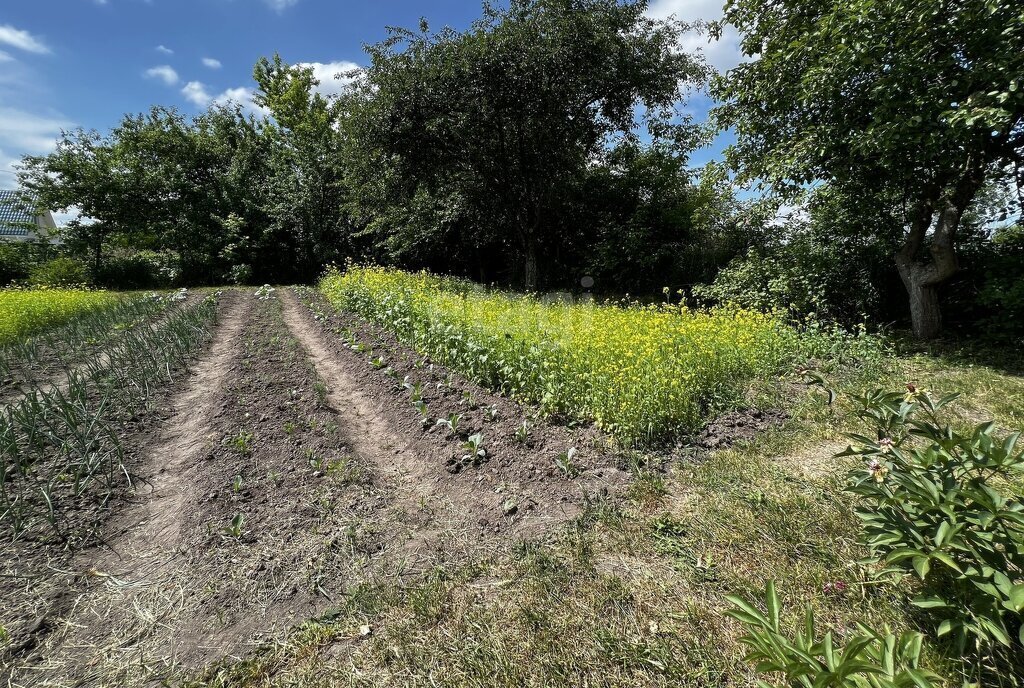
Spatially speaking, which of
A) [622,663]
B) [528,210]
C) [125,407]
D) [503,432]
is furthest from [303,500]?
[528,210]

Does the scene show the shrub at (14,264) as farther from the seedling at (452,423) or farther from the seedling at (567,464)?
the seedling at (567,464)

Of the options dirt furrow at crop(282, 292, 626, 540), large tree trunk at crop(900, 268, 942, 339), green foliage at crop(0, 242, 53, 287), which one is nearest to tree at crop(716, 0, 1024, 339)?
large tree trunk at crop(900, 268, 942, 339)

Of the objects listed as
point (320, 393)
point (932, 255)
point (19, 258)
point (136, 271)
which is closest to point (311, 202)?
point (136, 271)

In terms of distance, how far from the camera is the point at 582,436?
4.07 metres

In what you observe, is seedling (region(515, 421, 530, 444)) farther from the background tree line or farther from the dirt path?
the background tree line

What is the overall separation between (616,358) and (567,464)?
165 cm

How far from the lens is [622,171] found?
633 inches

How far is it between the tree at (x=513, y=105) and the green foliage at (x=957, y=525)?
506 inches

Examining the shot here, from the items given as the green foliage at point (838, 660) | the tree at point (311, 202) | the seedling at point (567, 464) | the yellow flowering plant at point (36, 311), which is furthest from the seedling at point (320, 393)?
the tree at point (311, 202)

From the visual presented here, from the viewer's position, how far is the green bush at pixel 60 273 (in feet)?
58.3

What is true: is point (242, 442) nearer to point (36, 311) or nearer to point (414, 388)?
point (414, 388)

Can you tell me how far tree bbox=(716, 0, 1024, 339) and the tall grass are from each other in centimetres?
273

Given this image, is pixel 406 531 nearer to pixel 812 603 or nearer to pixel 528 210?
pixel 812 603

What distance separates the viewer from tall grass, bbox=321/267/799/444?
13.7 ft
